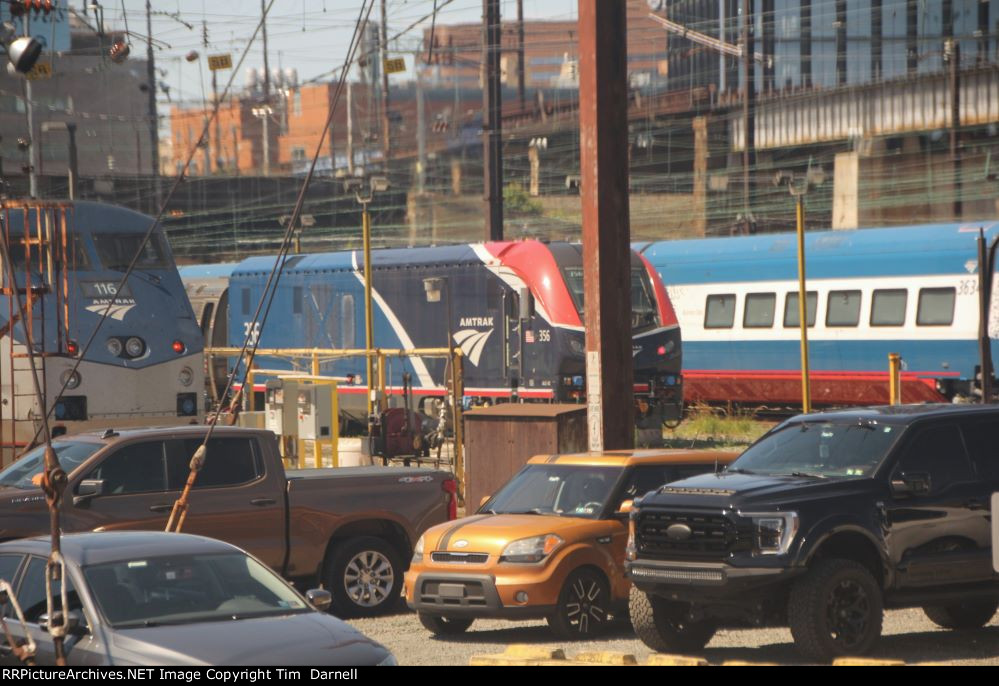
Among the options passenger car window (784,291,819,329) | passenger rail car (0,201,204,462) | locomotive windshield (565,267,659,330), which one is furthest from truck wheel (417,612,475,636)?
passenger car window (784,291,819,329)

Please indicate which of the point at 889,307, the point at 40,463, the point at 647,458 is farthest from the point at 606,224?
the point at 889,307

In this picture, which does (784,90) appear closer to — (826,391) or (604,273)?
(826,391)

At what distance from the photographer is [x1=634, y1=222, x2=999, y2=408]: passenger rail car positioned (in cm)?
2841

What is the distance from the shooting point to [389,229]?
2618 inches

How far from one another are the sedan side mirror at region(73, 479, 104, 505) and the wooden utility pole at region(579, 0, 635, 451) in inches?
196

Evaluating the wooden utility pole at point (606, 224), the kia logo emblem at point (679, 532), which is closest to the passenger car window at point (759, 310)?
the wooden utility pole at point (606, 224)

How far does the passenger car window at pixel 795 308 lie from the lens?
103 feet

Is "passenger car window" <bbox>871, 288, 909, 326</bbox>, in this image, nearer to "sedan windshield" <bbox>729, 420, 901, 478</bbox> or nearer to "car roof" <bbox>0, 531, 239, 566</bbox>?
"sedan windshield" <bbox>729, 420, 901, 478</bbox>

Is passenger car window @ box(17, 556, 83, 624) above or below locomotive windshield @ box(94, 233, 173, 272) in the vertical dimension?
below

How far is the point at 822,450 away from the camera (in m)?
11.7

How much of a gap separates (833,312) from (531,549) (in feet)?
66.4

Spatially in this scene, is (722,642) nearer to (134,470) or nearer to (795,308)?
(134,470)

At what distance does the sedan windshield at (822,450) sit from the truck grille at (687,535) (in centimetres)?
100
